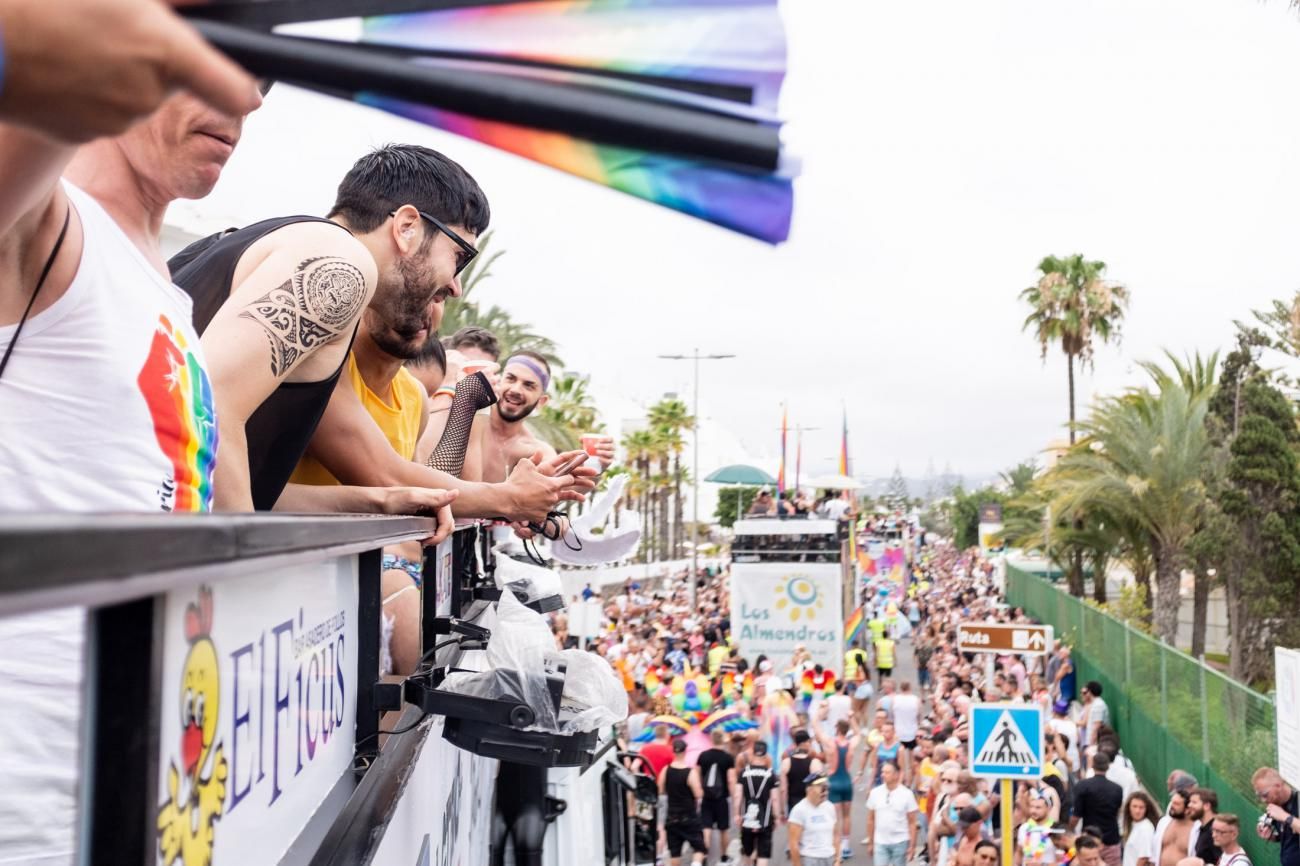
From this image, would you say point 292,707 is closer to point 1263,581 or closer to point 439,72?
point 439,72

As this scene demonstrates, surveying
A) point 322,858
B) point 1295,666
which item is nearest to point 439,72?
point 322,858

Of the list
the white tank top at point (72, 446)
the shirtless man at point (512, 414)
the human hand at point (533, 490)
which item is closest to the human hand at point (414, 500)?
the human hand at point (533, 490)

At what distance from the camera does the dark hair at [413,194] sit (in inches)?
124

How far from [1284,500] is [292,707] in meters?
26.2

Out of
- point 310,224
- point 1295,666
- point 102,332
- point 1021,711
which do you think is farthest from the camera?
point 1021,711

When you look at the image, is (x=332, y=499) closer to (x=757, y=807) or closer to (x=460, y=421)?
(x=460, y=421)

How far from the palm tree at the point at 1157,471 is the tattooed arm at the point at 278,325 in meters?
27.8

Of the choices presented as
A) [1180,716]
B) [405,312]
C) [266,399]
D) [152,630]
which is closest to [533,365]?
[405,312]

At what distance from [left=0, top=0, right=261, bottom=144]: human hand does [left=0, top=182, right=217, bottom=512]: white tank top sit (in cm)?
95

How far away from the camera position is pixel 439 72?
749 mm

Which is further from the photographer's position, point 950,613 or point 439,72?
point 950,613

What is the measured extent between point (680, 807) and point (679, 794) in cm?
17

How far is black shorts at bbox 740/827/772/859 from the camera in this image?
14906 millimetres

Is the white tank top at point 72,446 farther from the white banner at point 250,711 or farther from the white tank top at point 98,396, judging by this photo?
the white banner at point 250,711
